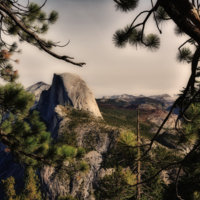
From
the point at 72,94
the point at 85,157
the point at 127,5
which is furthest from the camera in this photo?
the point at 72,94

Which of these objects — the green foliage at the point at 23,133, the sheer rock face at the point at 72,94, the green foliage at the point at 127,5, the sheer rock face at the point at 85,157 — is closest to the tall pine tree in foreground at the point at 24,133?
the green foliage at the point at 23,133

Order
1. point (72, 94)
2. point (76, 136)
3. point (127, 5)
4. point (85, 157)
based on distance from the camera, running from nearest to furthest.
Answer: point (127, 5), point (85, 157), point (76, 136), point (72, 94)

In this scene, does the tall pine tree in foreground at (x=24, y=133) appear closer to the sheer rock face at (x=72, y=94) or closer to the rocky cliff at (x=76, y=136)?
the rocky cliff at (x=76, y=136)

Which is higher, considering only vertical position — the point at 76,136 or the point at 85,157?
the point at 76,136

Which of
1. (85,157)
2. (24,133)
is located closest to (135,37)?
(24,133)

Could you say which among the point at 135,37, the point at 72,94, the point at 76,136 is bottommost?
the point at 76,136

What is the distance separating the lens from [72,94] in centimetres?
6028

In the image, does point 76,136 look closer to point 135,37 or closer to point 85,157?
point 85,157

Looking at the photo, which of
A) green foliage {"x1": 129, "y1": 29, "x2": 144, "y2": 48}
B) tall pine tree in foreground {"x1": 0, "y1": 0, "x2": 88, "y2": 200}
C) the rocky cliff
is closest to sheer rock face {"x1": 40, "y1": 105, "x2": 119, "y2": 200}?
the rocky cliff

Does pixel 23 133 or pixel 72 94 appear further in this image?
pixel 72 94

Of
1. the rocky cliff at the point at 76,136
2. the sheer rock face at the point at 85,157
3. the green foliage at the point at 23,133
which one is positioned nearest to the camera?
the green foliage at the point at 23,133

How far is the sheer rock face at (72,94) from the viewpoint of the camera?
5956 centimetres

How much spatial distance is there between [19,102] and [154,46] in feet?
8.16

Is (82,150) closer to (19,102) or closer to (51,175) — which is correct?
(19,102)
